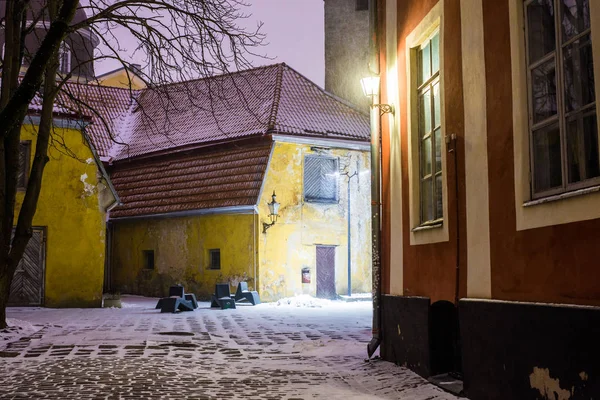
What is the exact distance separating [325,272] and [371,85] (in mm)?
16945

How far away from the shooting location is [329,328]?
14180 mm

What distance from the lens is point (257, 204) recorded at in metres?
24.7

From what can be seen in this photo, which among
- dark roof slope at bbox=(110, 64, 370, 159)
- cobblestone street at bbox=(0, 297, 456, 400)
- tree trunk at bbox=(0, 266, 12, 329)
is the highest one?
dark roof slope at bbox=(110, 64, 370, 159)

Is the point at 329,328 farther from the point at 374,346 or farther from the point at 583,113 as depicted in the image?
the point at 583,113

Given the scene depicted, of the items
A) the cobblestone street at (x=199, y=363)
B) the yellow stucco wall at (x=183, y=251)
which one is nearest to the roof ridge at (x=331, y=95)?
the yellow stucco wall at (x=183, y=251)

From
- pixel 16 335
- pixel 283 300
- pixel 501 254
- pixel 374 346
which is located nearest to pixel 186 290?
pixel 283 300

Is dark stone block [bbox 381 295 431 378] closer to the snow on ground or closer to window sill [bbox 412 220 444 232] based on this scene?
window sill [bbox 412 220 444 232]

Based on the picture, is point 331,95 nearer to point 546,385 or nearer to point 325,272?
point 325,272

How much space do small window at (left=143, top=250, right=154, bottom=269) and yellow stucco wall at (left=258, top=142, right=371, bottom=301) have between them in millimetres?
Result: 5618

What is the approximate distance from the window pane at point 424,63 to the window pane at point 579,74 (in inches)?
134

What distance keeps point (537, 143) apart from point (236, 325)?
10803 mm

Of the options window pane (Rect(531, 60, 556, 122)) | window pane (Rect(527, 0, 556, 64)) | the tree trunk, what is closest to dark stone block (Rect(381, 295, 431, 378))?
window pane (Rect(531, 60, 556, 122))

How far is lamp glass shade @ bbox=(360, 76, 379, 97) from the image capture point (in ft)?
31.3

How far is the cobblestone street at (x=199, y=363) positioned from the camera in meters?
6.75
